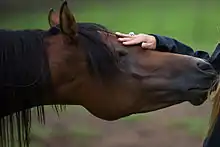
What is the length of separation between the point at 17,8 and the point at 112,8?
0.56m

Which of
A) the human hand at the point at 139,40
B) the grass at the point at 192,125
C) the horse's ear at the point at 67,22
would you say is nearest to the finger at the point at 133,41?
the human hand at the point at 139,40

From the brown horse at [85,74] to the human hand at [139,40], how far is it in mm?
17

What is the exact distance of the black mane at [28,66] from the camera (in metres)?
1.26

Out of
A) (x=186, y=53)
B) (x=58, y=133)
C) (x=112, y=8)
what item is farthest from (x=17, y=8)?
(x=186, y=53)

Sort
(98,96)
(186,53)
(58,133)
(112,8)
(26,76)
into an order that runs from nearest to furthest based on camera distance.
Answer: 1. (26,76)
2. (98,96)
3. (186,53)
4. (58,133)
5. (112,8)

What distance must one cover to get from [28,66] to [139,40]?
13.7 inches

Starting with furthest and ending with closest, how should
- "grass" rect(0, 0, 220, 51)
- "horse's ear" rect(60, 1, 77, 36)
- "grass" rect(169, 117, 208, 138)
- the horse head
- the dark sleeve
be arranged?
"grass" rect(0, 0, 220, 51) < "grass" rect(169, 117, 208, 138) < the dark sleeve < the horse head < "horse's ear" rect(60, 1, 77, 36)

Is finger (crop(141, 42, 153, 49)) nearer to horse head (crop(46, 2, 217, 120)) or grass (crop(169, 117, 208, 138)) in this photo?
horse head (crop(46, 2, 217, 120))

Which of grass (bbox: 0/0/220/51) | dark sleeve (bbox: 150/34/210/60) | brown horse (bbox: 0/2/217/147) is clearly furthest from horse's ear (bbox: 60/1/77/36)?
grass (bbox: 0/0/220/51)

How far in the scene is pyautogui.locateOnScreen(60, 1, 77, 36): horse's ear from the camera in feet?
4.01

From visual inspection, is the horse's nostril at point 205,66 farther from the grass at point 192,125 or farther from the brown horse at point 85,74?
the grass at point 192,125

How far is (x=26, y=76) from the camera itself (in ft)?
4.13

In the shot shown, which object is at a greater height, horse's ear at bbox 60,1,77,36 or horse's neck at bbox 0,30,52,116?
horse's ear at bbox 60,1,77,36

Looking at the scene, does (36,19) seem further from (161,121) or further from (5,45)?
(5,45)
